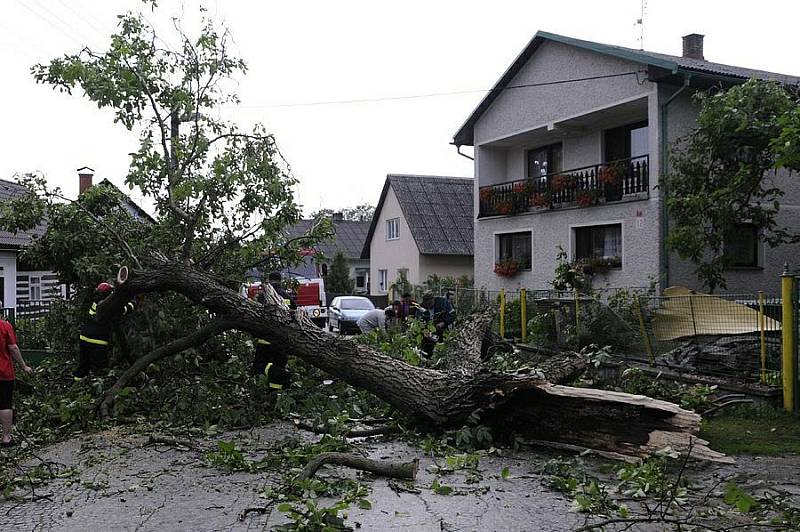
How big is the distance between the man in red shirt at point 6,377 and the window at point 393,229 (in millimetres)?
28283

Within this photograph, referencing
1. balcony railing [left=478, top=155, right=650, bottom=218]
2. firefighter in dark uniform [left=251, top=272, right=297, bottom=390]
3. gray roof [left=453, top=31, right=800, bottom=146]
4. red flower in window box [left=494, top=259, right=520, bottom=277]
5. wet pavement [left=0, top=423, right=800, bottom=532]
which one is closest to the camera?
wet pavement [left=0, top=423, right=800, bottom=532]

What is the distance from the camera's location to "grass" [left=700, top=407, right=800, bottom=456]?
7.01 metres

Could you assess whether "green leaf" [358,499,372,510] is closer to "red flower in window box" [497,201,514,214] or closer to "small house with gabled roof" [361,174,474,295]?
"red flower in window box" [497,201,514,214]

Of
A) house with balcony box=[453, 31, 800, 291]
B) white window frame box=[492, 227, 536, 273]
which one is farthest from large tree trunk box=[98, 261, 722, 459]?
white window frame box=[492, 227, 536, 273]

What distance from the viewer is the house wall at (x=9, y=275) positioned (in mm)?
20409

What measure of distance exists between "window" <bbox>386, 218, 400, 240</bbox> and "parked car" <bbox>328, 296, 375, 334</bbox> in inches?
386

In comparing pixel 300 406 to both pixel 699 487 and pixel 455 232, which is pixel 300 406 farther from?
pixel 455 232

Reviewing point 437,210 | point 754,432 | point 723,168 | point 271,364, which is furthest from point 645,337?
point 437,210

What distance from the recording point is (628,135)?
2002cm

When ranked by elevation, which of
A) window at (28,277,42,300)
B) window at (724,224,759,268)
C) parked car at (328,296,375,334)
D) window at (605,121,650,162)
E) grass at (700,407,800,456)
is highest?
window at (605,121,650,162)

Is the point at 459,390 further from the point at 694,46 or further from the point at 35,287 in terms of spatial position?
the point at 35,287

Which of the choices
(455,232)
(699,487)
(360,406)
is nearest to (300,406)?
(360,406)

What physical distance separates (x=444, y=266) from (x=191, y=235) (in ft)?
78.3

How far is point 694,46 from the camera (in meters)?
23.0
